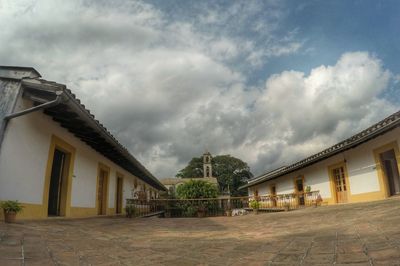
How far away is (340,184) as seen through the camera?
15.0 m

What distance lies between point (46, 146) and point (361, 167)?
11.6 meters

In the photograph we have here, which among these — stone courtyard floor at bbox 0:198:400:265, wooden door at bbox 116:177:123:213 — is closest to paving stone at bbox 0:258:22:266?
stone courtyard floor at bbox 0:198:400:265

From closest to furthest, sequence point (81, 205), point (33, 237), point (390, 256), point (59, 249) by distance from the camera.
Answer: point (390, 256)
point (59, 249)
point (33, 237)
point (81, 205)

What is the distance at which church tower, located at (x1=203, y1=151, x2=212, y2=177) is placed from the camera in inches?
2365

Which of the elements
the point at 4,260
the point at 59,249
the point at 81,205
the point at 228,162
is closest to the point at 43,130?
the point at 81,205

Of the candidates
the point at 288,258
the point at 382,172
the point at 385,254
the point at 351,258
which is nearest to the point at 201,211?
the point at 382,172

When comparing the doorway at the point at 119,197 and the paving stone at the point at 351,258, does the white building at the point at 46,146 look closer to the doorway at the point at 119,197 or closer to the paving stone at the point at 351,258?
the doorway at the point at 119,197

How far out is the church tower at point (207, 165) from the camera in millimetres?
60062

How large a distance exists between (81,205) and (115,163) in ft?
14.9

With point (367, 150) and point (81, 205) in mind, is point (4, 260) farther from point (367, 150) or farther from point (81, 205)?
point (367, 150)

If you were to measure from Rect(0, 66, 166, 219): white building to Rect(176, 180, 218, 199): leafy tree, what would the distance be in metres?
8.55

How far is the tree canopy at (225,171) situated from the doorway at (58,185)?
183ft

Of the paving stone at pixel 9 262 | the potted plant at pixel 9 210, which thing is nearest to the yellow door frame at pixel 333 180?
the potted plant at pixel 9 210

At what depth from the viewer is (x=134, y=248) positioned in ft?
14.7
